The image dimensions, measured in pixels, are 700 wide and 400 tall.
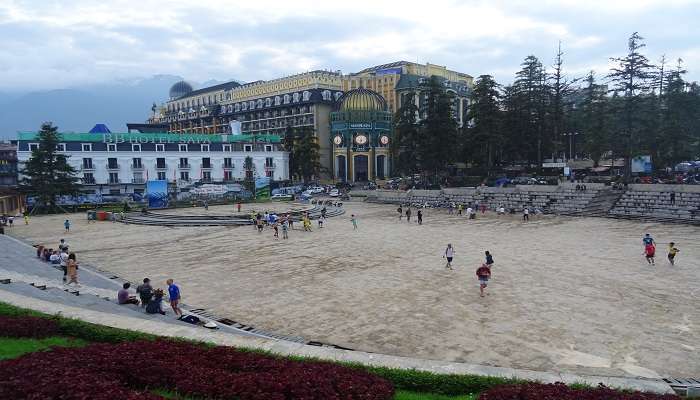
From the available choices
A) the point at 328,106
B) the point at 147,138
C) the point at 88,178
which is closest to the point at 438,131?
the point at 328,106

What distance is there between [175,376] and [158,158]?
73903mm

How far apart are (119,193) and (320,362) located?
73.2 m

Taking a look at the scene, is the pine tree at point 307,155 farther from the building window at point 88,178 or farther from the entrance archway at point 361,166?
the building window at point 88,178

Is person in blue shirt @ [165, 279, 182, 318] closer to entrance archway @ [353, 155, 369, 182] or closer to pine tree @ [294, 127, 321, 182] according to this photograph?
pine tree @ [294, 127, 321, 182]

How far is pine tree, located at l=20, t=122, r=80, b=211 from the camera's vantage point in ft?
187

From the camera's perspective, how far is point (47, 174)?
57875 mm

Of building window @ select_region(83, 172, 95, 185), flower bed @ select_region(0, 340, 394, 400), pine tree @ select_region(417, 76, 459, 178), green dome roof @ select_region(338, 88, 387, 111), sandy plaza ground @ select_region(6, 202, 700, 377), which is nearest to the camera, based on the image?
flower bed @ select_region(0, 340, 394, 400)

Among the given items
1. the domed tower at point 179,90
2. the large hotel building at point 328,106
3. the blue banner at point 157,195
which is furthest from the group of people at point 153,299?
the domed tower at point 179,90

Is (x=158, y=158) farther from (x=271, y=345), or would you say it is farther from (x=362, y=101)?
(x=271, y=345)

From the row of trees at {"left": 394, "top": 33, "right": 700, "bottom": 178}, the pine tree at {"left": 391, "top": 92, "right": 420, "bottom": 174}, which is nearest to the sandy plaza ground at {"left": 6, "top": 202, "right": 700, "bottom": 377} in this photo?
the row of trees at {"left": 394, "top": 33, "right": 700, "bottom": 178}

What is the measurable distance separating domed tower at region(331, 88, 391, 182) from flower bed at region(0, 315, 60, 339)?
78403 millimetres

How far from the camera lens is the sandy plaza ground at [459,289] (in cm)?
1298

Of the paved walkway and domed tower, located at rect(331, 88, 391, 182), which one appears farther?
domed tower, located at rect(331, 88, 391, 182)

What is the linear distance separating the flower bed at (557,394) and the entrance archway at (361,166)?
8238cm
